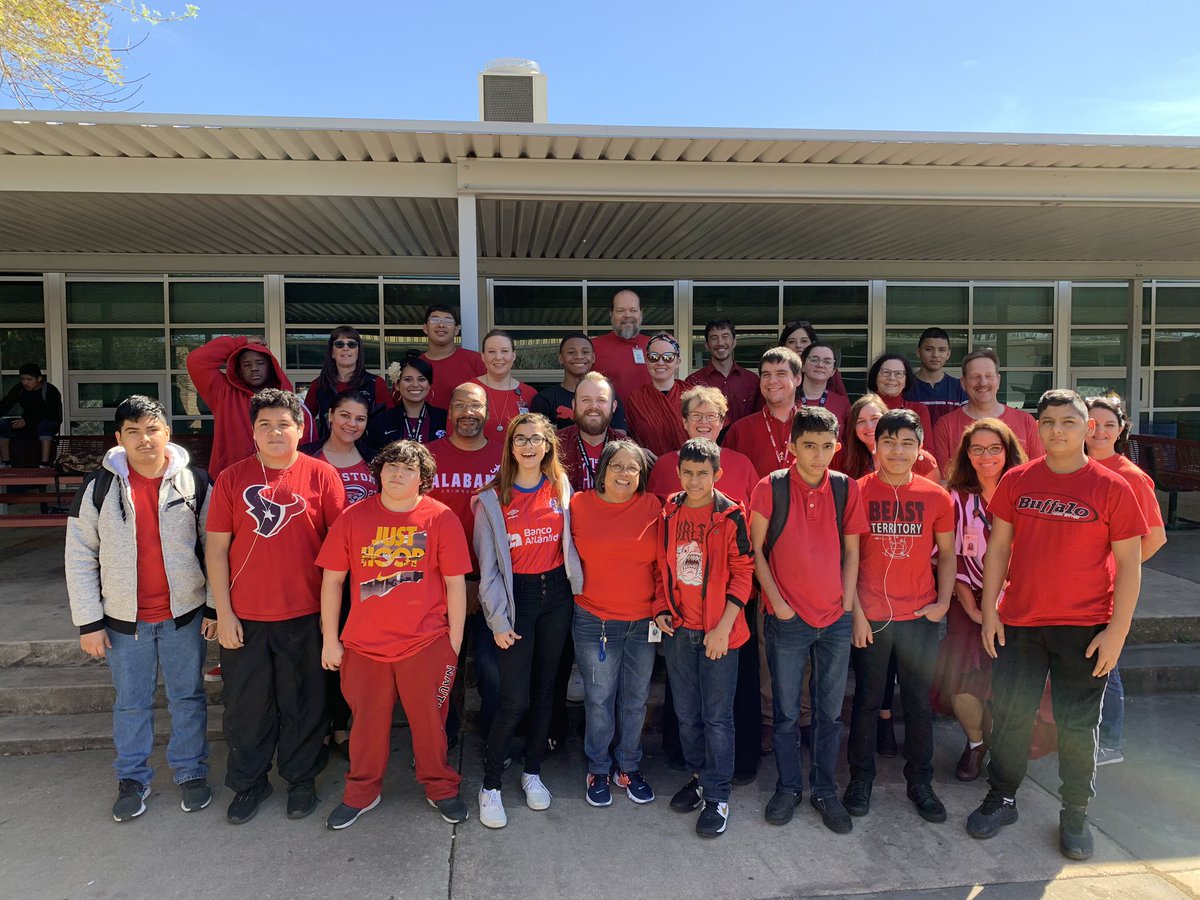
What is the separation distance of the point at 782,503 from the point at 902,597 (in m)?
0.62

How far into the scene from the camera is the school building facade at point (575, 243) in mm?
4746

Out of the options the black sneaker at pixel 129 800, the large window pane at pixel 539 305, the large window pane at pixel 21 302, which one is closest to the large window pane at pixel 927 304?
the large window pane at pixel 539 305

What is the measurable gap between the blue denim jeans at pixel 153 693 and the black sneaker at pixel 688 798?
198 centimetres

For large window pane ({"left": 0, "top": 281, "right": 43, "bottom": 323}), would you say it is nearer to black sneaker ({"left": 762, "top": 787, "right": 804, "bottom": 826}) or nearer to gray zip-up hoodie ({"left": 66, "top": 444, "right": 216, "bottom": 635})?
gray zip-up hoodie ({"left": 66, "top": 444, "right": 216, "bottom": 635})

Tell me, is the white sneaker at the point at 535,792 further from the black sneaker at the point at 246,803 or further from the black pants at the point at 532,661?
the black sneaker at the point at 246,803

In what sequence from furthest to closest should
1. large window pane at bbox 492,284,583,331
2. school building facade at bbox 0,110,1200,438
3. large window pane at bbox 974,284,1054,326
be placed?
large window pane at bbox 974,284,1054,326, large window pane at bbox 492,284,583,331, school building facade at bbox 0,110,1200,438

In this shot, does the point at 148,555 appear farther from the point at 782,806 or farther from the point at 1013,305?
the point at 1013,305

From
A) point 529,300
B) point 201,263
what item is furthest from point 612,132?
point 201,263

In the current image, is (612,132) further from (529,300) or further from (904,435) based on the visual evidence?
(529,300)

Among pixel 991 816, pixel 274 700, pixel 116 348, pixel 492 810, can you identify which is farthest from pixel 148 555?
pixel 116 348

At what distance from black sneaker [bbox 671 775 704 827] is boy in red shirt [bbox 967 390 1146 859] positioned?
1060 mm

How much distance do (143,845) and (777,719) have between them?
98.9 inches

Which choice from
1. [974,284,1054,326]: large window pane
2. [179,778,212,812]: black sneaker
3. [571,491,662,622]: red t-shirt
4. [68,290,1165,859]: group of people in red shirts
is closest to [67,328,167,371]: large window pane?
[68,290,1165,859]: group of people in red shirts

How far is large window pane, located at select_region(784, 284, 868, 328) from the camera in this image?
9.55 metres
